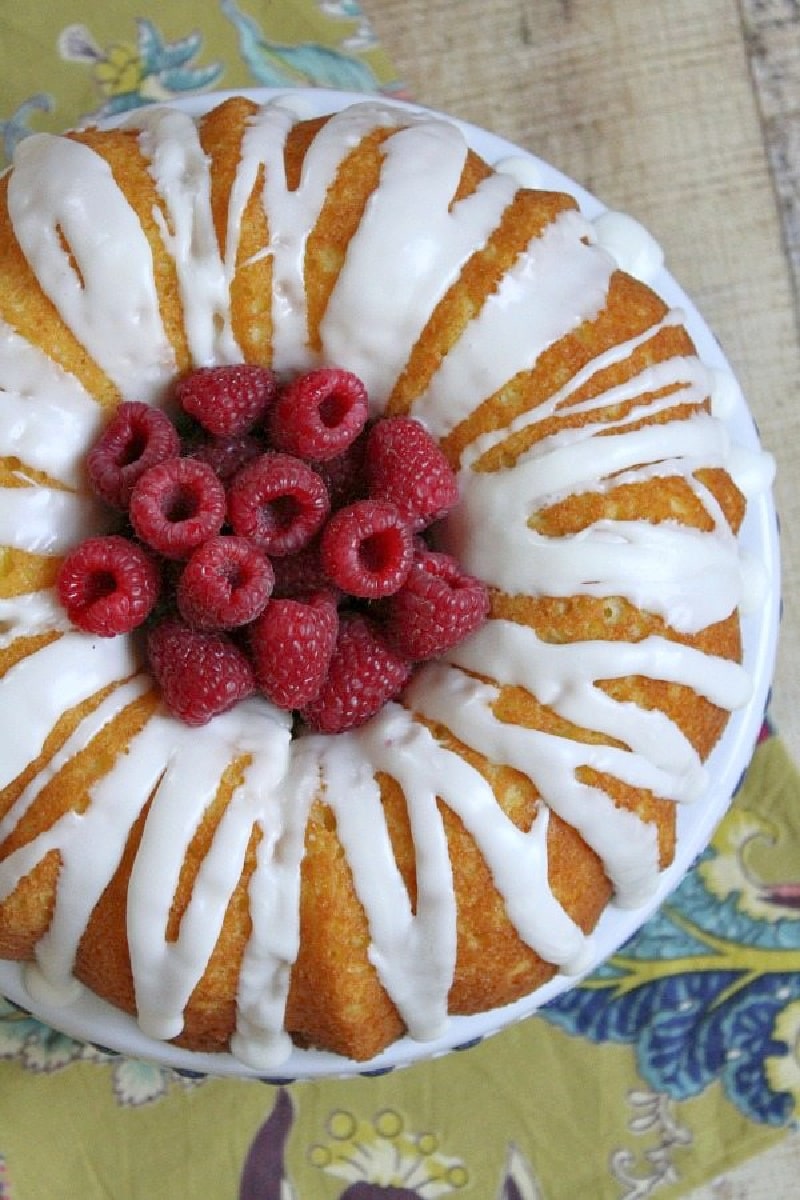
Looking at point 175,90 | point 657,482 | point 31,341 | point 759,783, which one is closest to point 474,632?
point 657,482

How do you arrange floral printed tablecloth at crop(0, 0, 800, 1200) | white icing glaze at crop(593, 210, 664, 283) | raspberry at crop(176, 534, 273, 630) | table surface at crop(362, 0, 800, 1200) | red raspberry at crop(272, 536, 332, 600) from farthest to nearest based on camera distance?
table surface at crop(362, 0, 800, 1200), floral printed tablecloth at crop(0, 0, 800, 1200), white icing glaze at crop(593, 210, 664, 283), red raspberry at crop(272, 536, 332, 600), raspberry at crop(176, 534, 273, 630)

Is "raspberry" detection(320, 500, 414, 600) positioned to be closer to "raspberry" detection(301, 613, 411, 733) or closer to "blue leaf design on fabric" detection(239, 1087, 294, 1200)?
"raspberry" detection(301, 613, 411, 733)

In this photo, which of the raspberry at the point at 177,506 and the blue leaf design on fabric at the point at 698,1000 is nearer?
the raspberry at the point at 177,506

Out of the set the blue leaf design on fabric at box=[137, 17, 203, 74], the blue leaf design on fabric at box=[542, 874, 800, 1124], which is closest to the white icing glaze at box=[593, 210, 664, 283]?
the blue leaf design on fabric at box=[137, 17, 203, 74]

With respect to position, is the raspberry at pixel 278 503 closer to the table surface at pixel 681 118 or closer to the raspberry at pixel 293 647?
the raspberry at pixel 293 647

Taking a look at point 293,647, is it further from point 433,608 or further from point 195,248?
point 195,248

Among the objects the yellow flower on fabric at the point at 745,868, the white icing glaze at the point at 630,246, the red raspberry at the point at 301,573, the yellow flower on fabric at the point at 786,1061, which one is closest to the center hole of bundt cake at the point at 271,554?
the red raspberry at the point at 301,573

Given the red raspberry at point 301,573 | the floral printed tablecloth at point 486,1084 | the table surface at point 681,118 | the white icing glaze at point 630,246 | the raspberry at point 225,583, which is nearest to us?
the raspberry at point 225,583
